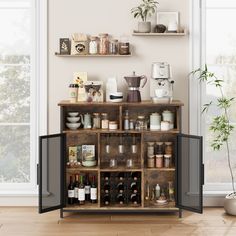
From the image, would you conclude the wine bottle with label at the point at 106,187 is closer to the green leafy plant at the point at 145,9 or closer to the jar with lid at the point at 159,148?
the jar with lid at the point at 159,148

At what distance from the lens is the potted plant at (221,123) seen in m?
4.89

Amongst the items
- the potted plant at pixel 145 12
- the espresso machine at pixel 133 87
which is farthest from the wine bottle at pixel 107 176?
the potted plant at pixel 145 12

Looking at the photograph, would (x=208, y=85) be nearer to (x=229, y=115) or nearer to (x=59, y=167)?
(x=229, y=115)

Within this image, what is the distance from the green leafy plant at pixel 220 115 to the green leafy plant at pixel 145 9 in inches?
24.2

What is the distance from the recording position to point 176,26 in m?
4.98

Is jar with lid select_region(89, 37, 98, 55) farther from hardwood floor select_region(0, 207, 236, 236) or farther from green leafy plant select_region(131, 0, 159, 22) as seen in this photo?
hardwood floor select_region(0, 207, 236, 236)

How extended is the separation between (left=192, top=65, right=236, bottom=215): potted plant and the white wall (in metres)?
0.19

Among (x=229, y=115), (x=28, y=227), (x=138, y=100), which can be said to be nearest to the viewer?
(x=28, y=227)

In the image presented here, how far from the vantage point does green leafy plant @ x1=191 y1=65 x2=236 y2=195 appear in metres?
4.93

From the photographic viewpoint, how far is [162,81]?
4.91m

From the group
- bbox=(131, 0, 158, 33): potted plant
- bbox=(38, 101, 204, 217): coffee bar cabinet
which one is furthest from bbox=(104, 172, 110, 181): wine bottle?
bbox=(131, 0, 158, 33): potted plant

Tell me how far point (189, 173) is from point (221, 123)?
1.80ft

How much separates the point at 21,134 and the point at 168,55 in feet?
4.73

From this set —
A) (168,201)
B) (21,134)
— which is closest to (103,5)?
(21,134)
